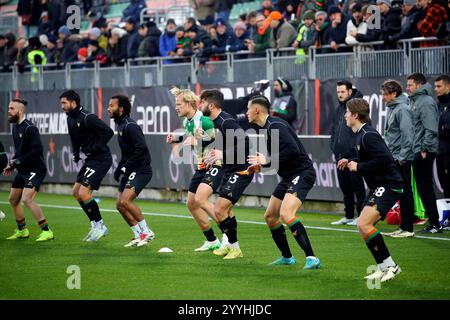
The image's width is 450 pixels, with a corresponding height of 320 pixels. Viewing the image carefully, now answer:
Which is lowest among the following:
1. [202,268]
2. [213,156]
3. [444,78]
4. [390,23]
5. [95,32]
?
[202,268]

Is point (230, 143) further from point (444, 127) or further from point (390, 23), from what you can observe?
point (390, 23)

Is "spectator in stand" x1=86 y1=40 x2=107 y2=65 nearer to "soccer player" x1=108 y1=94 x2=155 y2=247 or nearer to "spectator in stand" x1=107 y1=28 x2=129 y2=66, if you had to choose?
"spectator in stand" x1=107 y1=28 x2=129 y2=66

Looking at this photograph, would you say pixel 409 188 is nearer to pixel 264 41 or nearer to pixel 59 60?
pixel 264 41

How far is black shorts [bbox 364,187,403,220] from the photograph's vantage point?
11438mm

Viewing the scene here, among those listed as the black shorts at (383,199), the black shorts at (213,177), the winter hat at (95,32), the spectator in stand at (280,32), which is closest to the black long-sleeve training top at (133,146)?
the black shorts at (213,177)

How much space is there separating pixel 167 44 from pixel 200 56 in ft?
7.63

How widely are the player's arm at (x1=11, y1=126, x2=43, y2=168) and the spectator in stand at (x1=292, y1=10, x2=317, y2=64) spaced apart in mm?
7412

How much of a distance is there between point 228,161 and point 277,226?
1.77 meters

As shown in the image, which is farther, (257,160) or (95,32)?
(95,32)

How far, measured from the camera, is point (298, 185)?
1245 cm

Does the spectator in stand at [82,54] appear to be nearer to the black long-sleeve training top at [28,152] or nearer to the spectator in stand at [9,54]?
the spectator in stand at [9,54]

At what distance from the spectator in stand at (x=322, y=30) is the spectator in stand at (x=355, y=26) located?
83cm

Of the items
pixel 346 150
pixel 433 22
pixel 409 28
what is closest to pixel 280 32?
pixel 409 28
